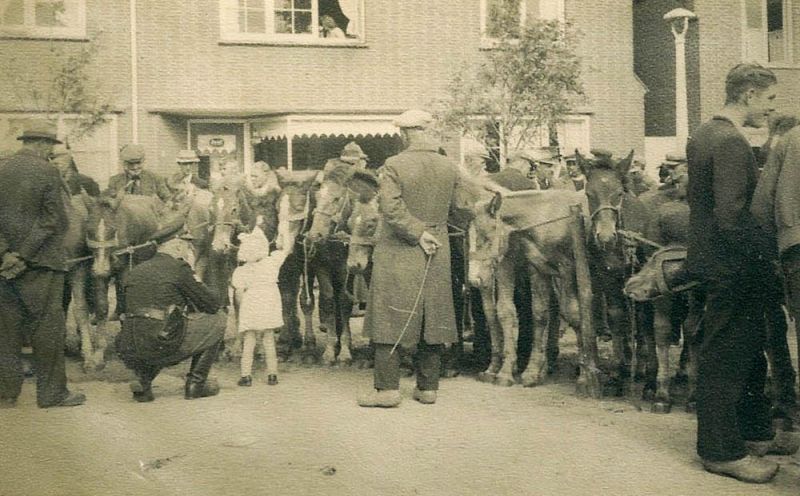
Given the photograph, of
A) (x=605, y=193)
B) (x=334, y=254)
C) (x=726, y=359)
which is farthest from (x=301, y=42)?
(x=726, y=359)

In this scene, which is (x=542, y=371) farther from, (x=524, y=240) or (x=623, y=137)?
(x=623, y=137)

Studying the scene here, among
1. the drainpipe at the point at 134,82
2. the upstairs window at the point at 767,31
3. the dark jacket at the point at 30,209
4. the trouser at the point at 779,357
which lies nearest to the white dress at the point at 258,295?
the dark jacket at the point at 30,209

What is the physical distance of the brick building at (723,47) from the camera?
1931 centimetres

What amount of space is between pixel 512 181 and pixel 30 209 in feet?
15.0

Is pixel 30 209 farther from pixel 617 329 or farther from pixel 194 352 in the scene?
pixel 617 329

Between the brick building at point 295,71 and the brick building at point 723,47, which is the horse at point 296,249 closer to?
the brick building at point 295,71

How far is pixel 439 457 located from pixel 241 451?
1.38 metres

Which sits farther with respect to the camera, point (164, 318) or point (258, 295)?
point (258, 295)

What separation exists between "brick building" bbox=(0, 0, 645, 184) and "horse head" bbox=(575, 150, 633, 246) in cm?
987

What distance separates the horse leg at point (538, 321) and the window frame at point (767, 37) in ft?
40.1

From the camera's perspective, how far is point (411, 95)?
62.3 feet

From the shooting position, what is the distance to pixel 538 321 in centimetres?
891

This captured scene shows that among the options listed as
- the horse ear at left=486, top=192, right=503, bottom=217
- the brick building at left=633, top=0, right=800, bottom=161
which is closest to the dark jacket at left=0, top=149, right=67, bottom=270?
the horse ear at left=486, top=192, right=503, bottom=217

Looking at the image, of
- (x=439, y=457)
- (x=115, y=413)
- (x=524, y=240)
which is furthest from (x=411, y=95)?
(x=439, y=457)
